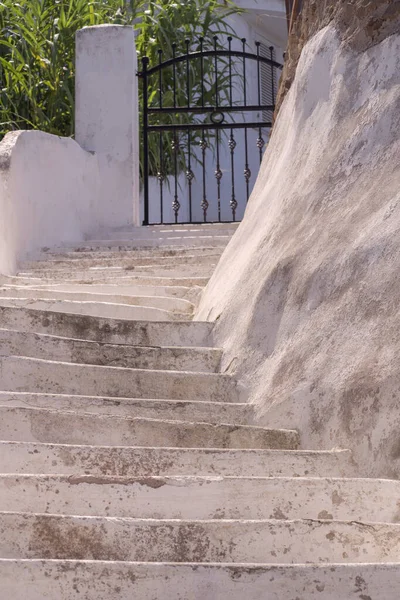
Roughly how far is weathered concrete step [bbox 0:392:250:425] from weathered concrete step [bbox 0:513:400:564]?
Answer: 107cm

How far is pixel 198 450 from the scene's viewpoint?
3.06 metres

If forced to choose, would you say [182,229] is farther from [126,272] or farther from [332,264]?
[332,264]

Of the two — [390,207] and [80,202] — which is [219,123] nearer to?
[80,202]

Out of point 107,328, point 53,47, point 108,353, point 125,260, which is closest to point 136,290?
point 125,260

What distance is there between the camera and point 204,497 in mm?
2760

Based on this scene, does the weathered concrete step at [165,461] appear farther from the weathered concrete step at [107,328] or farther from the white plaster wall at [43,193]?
the white plaster wall at [43,193]

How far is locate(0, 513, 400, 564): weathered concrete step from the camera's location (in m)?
2.43

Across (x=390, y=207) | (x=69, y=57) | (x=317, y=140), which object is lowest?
(x=390, y=207)

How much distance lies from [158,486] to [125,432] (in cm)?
65

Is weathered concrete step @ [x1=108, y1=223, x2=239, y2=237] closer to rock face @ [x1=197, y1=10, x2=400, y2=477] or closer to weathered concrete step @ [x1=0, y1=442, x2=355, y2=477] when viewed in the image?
rock face @ [x1=197, y1=10, x2=400, y2=477]

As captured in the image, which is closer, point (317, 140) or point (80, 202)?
point (317, 140)

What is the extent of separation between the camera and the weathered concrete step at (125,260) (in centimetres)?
610

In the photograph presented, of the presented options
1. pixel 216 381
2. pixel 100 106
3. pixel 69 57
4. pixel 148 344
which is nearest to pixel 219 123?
pixel 100 106

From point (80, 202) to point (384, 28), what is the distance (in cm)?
417
